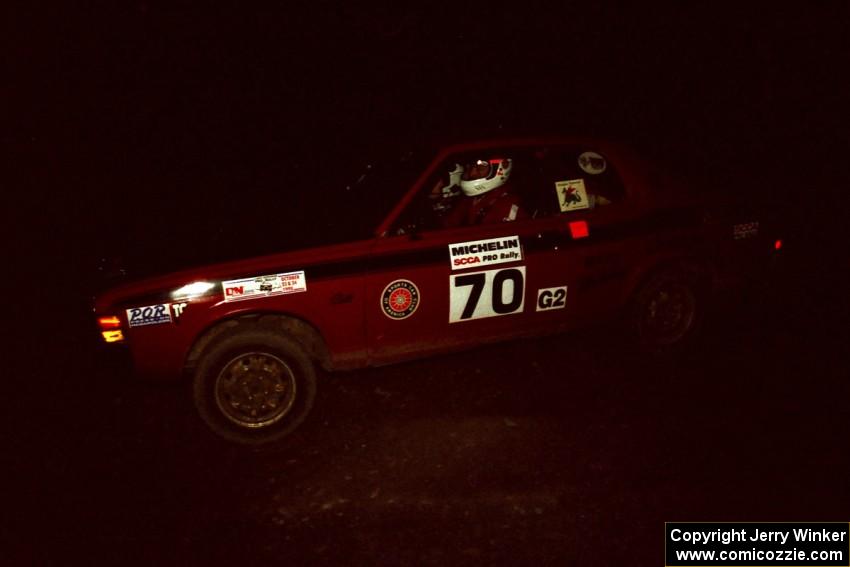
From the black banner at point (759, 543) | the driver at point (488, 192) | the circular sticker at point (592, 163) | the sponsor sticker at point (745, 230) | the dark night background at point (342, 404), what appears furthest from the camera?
the sponsor sticker at point (745, 230)

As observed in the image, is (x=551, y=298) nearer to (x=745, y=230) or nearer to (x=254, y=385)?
(x=745, y=230)

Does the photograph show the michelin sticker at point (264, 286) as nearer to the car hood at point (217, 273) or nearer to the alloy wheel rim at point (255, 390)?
the car hood at point (217, 273)

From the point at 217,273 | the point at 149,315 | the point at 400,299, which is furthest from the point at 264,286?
the point at 400,299

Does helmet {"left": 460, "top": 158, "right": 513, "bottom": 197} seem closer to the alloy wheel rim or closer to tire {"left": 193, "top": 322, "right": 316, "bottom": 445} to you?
tire {"left": 193, "top": 322, "right": 316, "bottom": 445}

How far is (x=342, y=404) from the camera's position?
4.22 meters

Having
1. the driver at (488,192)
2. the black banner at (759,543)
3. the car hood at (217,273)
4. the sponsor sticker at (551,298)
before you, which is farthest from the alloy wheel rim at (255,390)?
the black banner at (759,543)

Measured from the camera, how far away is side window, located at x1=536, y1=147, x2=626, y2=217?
157 inches

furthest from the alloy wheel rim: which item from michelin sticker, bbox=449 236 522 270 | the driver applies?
the driver

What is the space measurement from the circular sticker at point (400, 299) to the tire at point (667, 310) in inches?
67.6

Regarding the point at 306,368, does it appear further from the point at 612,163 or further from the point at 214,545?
the point at 612,163

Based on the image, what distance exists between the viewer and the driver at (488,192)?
3.95m

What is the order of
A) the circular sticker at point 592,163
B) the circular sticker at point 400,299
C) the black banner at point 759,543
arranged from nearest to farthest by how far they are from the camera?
the black banner at point 759,543, the circular sticker at point 400,299, the circular sticker at point 592,163

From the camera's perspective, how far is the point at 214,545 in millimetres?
3002

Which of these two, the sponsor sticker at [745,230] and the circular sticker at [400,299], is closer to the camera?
the circular sticker at [400,299]
